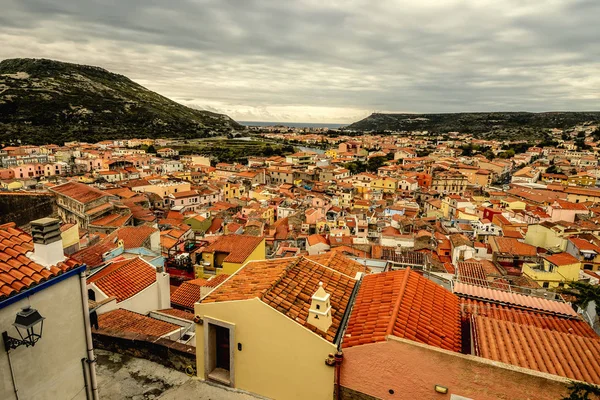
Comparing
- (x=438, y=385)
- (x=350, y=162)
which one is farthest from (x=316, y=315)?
(x=350, y=162)

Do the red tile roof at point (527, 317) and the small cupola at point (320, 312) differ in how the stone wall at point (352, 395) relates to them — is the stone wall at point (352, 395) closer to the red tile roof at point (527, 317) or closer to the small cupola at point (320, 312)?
the small cupola at point (320, 312)

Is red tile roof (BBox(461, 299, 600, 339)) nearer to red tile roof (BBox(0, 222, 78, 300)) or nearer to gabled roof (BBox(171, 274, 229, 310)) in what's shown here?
red tile roof (BBox(0, 222, 78, 300))

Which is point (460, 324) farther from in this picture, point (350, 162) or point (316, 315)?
point (350, 162)

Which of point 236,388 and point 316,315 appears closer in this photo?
point 316,315

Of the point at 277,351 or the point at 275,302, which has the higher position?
the point at 275,302

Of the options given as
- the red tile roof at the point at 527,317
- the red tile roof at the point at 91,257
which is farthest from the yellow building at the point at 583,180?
the red tile roof at the point at 91,257

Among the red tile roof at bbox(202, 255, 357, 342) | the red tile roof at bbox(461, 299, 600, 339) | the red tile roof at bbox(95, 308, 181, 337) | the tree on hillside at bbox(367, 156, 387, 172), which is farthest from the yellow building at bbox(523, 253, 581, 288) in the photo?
the tree on hillside at bbox(367, 156, 387, 172)
